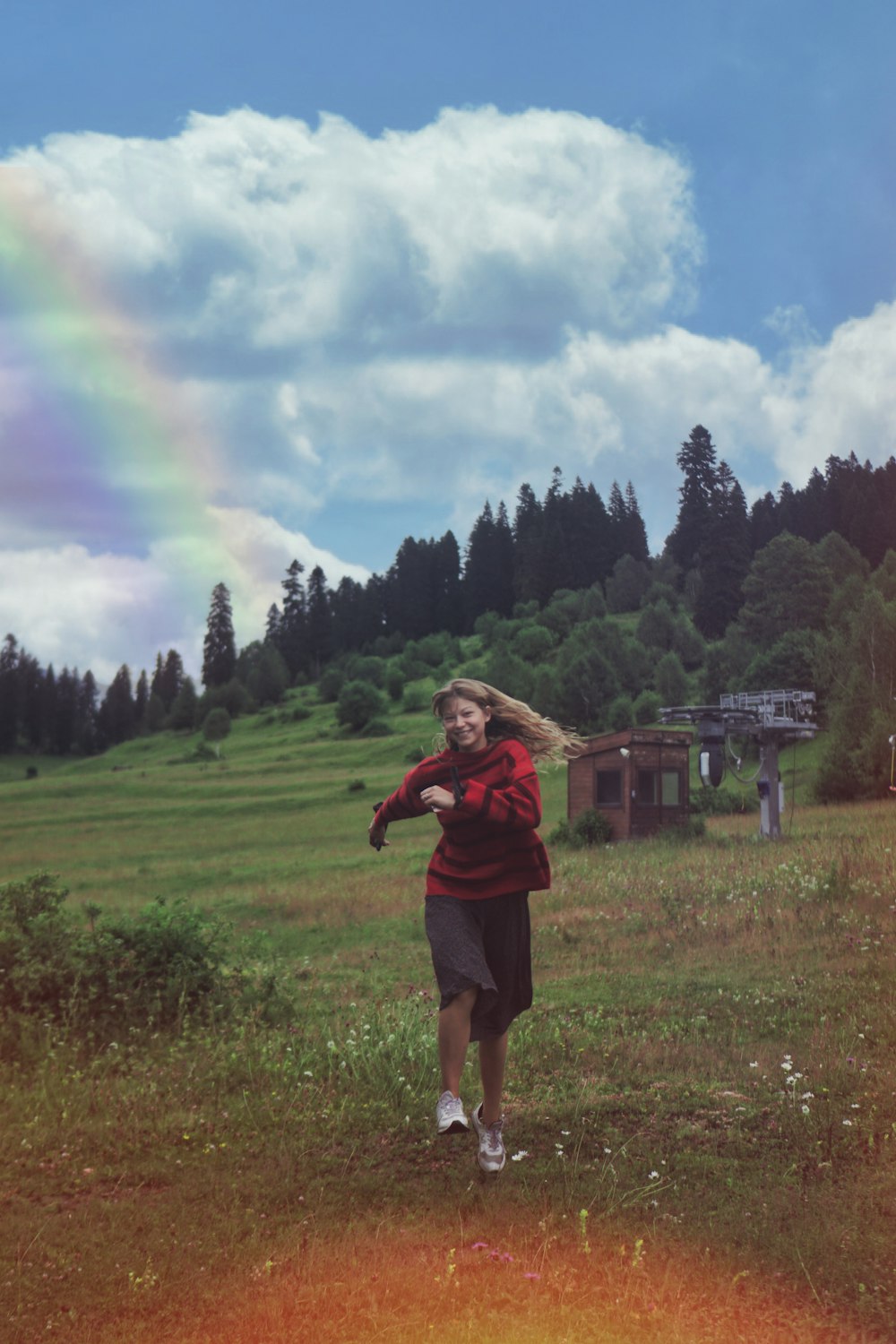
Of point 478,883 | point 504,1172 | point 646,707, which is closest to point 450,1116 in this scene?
point 504,1172

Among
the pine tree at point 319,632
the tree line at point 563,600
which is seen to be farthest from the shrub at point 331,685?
the pine tree at point 319,632

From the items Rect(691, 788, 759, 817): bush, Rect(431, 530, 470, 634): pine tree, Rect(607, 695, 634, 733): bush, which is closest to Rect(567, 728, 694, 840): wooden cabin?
Rect(691, 788, 759, 817): bush

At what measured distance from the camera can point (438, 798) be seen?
5.45 m

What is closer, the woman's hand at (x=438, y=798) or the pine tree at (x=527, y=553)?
the woman's hand at (x=438, y=798)

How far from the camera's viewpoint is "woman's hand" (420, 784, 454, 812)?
17.8 feet

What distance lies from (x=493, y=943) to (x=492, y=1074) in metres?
0.67

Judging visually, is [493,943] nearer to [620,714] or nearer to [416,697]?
[620,714]

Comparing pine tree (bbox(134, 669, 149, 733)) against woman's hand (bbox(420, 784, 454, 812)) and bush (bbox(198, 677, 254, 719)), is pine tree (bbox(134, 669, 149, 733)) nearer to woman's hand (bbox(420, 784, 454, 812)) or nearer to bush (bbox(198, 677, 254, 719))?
bush (bbox(198, 677, 254, 719))

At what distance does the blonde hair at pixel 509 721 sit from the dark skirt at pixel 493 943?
0.84 metres

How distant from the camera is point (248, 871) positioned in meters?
39.2

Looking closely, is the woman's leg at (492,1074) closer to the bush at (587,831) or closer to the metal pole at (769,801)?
the metal pole at (769,801)

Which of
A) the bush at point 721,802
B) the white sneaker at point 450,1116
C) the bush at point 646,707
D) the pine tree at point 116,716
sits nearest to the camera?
the white sneaker at point 450,1116

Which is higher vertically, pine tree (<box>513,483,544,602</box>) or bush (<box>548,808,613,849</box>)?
pine tree (<box>513,483,544,602</box>)

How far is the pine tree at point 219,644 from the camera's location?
151m
